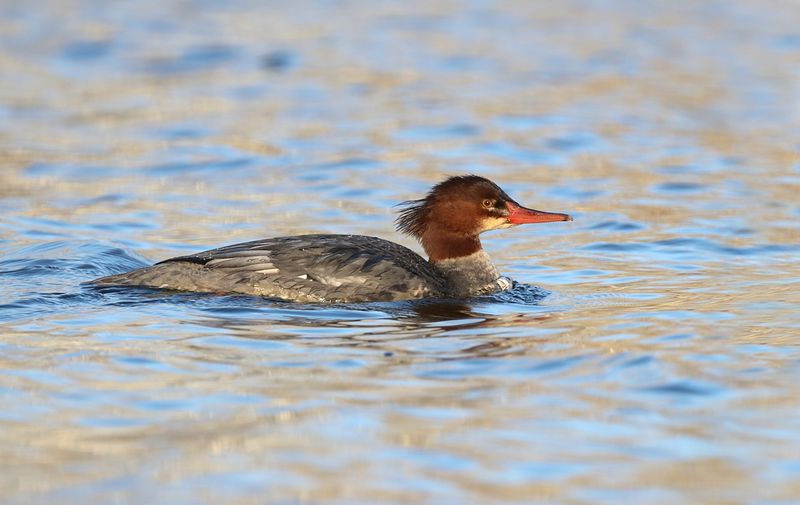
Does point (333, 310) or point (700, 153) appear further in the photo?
point (700, 153)

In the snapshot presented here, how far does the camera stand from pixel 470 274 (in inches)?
412

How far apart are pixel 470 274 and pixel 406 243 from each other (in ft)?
8.17

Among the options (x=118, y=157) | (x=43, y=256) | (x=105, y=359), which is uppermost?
(x=118, y=157)

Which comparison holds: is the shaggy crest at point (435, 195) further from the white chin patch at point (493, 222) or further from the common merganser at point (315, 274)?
the common merganser at point (315, 274)

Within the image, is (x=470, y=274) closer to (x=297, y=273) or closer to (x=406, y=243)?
(x=297, y=273)

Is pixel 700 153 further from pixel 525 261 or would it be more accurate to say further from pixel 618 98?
pixel 525 261

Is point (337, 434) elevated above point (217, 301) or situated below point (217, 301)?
below

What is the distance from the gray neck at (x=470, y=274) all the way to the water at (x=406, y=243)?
25 centimetres

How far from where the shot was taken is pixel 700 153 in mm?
15914

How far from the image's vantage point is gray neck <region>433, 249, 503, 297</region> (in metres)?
10.3

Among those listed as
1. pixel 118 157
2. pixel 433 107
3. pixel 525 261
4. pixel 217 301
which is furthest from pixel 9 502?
pixel 433 107

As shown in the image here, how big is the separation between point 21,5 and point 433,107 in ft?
25.5

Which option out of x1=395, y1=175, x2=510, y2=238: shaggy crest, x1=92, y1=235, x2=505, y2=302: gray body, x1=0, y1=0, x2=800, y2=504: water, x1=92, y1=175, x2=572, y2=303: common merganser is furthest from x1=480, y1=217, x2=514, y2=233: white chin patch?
x1=92, y1=235, x2=505, y2=302: gray body

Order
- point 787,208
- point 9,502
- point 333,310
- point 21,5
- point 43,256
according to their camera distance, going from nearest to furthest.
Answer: point 9,502 → point 333,310 → point 43,256 → point 787,208 → point 21,5
